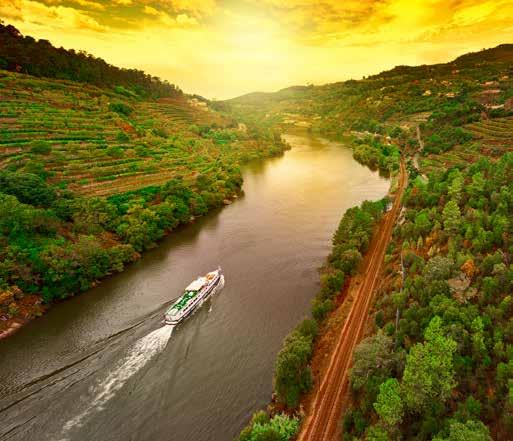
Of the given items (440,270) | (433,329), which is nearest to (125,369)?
(433,329)

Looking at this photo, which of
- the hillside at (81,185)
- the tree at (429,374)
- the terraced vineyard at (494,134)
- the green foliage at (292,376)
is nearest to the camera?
the tree at (429,374)

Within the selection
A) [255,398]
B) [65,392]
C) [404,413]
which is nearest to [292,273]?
[255,398]

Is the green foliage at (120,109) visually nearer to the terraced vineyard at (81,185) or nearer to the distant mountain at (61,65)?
the terraced vineyard at (81,185)

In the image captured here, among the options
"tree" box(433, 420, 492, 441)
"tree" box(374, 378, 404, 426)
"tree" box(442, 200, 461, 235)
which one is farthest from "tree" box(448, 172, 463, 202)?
"tree" box(433, 420, 492, 441)

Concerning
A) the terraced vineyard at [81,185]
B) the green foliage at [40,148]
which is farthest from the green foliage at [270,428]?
the green foliage at [40,148]

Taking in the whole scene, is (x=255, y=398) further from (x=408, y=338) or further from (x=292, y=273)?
(x=292, y=273)
